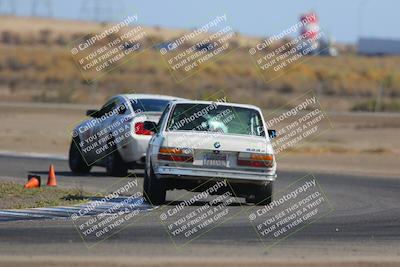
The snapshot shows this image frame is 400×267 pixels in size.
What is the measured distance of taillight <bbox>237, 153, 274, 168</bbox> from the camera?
16219 mm

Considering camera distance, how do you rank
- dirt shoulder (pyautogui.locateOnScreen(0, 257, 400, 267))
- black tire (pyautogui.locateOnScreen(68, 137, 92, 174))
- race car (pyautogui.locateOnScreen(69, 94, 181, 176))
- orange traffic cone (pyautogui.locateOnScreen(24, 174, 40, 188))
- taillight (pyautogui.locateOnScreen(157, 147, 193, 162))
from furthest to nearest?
black tire (pyautogui.locateOnScreen(68, 137, 92, 174)), race car (pyautogui.locateOnScreen(69, 94, 181, 176)), orange traffic cone (pyautogui.locateOnScreen(24, 174, 40, 188)), taillight (pyautogui.locateOnScreen(157, 147, 193, 162)), dirt shoulder (pyautogui.locateOnScreen(0, 257, 400, 267))

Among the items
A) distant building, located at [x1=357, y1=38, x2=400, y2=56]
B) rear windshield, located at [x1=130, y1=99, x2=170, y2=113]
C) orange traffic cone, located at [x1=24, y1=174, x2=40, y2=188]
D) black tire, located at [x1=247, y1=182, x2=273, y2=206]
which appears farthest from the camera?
distant building, located at [x1=357, y1=38, x2=400, y2=56]

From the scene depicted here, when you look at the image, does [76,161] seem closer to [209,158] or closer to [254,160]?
[209,158]

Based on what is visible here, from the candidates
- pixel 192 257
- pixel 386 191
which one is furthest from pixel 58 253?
pixel 386 191

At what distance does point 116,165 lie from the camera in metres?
21.3

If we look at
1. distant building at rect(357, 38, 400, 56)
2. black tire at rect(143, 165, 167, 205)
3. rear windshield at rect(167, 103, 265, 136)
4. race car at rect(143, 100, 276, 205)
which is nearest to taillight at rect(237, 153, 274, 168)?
race car at rect(143, 100, 276, 205)

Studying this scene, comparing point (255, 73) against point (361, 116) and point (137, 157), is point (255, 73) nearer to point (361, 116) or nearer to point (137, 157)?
point (361, 116)

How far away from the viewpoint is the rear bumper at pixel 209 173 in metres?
16.1

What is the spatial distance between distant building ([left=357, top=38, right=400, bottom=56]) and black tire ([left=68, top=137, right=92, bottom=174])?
108354 millimetres

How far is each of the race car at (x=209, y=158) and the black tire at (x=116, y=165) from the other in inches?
170

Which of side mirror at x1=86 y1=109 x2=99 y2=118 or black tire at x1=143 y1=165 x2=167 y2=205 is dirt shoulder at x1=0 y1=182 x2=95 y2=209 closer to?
black tire at x1=143 y1=165 x2=167 y2=205

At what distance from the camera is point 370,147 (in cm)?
3628

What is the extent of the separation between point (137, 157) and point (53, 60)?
2814 inches

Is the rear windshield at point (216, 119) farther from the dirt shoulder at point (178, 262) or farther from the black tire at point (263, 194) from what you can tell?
the dirt shoulder at point (178, 262)
